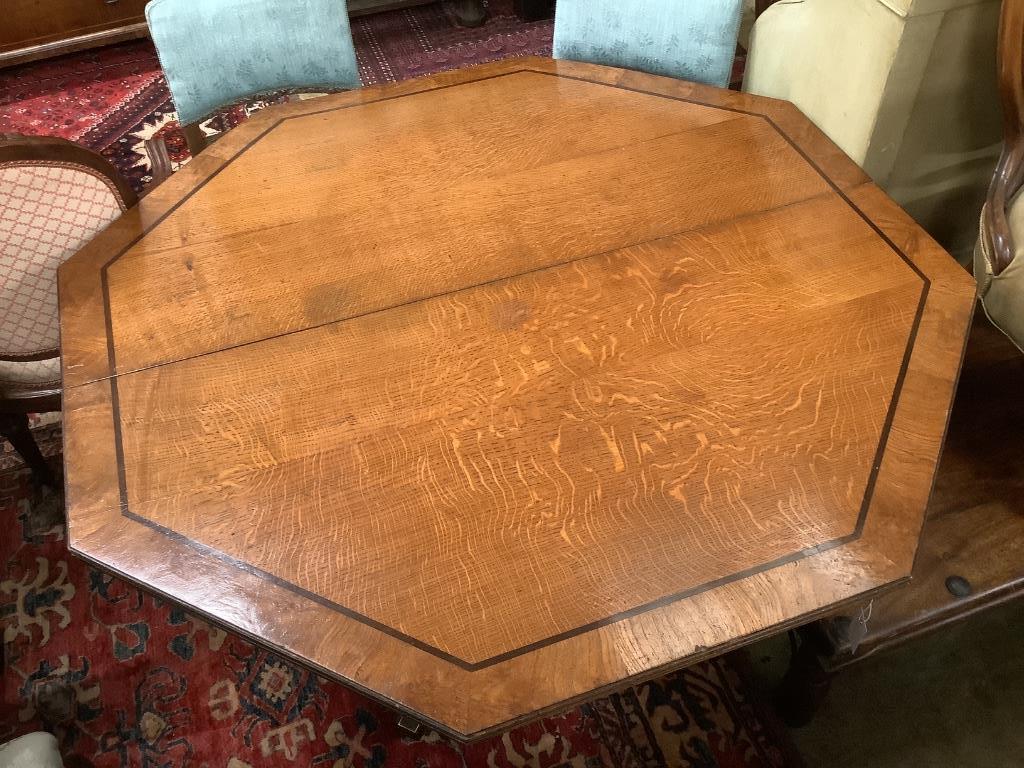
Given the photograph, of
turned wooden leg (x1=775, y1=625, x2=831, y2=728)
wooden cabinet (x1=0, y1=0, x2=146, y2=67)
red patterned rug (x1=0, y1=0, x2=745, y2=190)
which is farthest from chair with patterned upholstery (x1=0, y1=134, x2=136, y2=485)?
wooden cabinet (x1=0, y1=0, x2=146, y2=67)

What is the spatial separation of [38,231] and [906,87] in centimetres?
140

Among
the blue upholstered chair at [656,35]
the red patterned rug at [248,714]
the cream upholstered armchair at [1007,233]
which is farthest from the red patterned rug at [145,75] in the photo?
the cream upholstered armchair at [1007,233]

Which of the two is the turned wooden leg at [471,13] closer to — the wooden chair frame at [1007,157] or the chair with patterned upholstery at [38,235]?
the chair with patterned upholstery at [38,235]

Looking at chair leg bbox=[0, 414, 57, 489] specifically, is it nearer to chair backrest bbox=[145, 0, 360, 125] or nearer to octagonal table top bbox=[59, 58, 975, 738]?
octagonal table top bbox=[59, 58, 975, 738]

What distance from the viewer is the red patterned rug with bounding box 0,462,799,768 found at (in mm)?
1183

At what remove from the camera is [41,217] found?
1179 mm

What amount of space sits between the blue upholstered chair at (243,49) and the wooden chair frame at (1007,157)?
1.07 metres

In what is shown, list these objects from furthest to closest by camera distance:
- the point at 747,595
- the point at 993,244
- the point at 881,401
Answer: the point at 993,244, the point at 881,401, the point at 747,595

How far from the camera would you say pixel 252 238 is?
1044 millimetres

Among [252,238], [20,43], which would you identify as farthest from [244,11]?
[20,43]

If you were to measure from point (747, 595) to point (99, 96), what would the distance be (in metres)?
2.65

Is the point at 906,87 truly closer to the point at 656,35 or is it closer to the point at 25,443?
the point at 656,35

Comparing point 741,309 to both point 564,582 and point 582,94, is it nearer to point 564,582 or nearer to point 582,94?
point 564,582

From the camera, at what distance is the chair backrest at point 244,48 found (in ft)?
4.28
